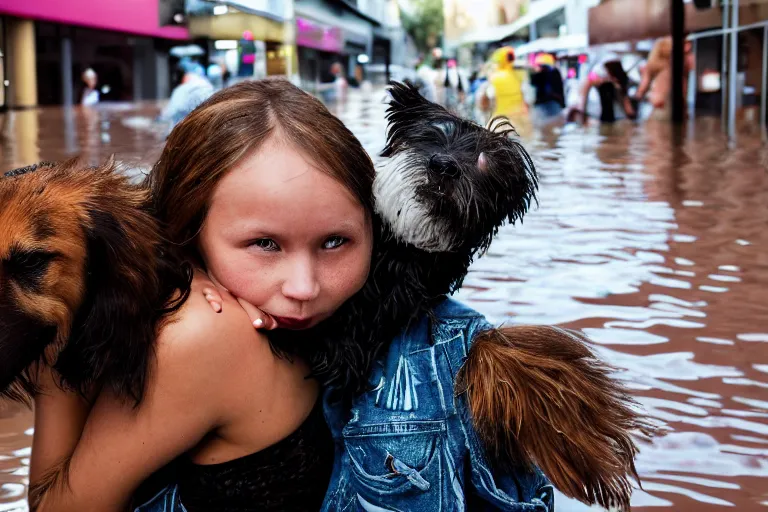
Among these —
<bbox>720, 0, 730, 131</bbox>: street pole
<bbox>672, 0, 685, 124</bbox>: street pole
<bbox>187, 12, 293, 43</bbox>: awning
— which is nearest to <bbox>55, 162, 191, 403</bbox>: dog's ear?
<bbox>720, 0, 730, 131</bbox>: street pole

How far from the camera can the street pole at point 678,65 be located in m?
20.4

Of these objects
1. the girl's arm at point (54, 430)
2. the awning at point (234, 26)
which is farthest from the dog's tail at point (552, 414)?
the awning at point (234, 26)

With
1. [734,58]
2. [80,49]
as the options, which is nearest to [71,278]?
[734,58]

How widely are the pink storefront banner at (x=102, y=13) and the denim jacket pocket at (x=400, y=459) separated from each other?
1224 inches

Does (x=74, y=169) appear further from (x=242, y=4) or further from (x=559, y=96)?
(x=242, y=4)

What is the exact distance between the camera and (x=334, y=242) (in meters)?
1.83

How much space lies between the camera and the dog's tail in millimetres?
1783

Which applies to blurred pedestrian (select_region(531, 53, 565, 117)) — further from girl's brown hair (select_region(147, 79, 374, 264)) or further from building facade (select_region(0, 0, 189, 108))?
girl's brown hair (select_region(147, 79, 374, 264))

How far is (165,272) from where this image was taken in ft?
5.60

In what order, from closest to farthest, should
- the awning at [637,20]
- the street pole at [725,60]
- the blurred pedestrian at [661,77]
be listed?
1. the street pole at [725,60]
2. the awning at [637,20]
3. the blurred pedestrian at [661,77]

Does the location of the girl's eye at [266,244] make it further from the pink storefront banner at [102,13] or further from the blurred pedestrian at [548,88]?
the pink storefront banner at [102,13]

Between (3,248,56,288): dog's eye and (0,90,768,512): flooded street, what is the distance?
46 cm

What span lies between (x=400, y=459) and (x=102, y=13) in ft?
125

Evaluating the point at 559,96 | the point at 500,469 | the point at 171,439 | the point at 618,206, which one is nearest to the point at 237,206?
the point at 171,439
